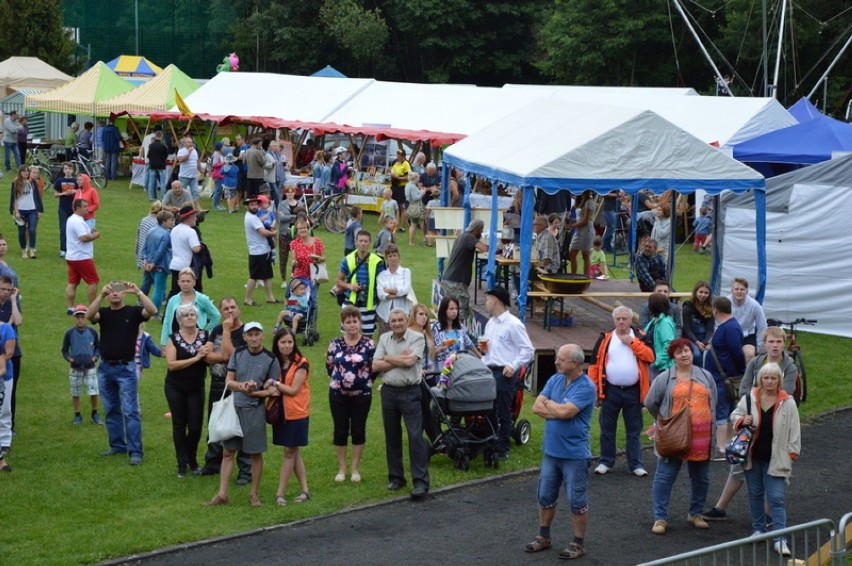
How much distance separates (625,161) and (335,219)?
1337 cm

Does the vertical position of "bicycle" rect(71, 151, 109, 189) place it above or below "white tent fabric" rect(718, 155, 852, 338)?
above

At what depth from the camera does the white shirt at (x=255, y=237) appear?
56.5ft

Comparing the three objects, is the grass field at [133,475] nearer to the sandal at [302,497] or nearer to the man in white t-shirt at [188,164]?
the sandal at [302,497]

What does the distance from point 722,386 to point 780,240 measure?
705cm

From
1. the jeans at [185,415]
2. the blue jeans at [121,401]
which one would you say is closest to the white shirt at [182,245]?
the blue jeans at [121,401]

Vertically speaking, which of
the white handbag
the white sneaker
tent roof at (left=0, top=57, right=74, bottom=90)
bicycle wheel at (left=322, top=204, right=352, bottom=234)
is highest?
tent roof at (left=0, top=57, right=74, bottom=90)

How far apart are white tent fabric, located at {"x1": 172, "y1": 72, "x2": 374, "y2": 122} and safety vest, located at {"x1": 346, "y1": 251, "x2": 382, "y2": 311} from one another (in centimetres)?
1854

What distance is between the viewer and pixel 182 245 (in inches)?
620

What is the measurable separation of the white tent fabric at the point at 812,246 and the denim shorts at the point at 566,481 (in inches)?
384

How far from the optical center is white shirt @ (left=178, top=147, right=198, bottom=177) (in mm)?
27844

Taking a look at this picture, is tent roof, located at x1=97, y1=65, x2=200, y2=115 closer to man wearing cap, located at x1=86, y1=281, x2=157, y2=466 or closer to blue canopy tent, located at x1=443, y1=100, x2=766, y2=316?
blue canopy tent, located at x1=443, y1=100, x2=766, y2=316

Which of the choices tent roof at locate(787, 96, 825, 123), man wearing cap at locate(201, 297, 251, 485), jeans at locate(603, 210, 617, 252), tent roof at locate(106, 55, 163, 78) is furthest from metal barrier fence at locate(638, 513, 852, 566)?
tent roof at locate(106, 55, 163, 78)

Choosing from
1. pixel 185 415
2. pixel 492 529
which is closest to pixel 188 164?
pixel 185 415

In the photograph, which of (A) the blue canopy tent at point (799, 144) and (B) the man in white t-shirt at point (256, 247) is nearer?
(B) the man in white t-shirt at point (256, 247)
